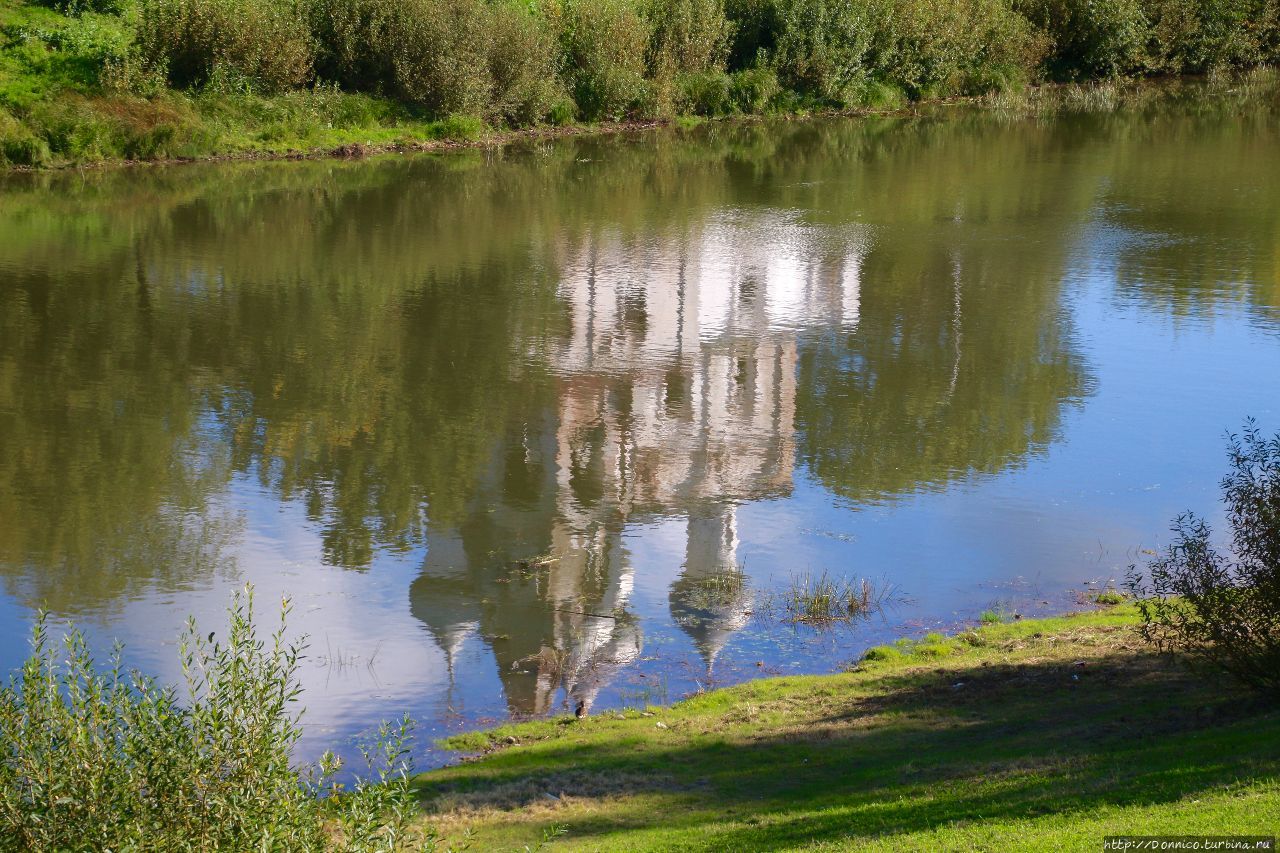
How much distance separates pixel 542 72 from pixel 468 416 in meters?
34.3

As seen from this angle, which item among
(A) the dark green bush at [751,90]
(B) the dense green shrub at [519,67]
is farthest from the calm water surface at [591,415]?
(A) the dark green bush at [751,90]

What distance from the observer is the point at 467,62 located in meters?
49.1

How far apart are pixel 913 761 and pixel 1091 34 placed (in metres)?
63.2

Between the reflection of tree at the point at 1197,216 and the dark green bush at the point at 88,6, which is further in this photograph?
the dark green bush at the point at 88,6

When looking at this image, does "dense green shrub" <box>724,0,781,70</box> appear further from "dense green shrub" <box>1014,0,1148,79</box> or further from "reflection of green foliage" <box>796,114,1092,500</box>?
"reflection of green foliage" <box>796,114,1092,500</box>

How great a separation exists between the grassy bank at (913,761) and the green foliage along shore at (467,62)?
3592 cm

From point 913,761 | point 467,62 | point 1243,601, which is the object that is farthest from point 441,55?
point 913,761

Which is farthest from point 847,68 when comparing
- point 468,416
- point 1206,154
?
point 468,416

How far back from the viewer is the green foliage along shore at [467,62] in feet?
145

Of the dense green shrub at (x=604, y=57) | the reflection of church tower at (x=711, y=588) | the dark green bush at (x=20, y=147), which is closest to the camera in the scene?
the reflection of church tower at (x=711, y=588)

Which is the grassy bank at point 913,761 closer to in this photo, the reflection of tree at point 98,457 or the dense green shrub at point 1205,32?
the reflection of tree at point 98,457

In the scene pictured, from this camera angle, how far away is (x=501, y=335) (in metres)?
24.2

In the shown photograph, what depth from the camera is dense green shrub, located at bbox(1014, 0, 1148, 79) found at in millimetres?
65562

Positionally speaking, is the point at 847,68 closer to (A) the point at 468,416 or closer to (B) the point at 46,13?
(B) the point at 46,13
